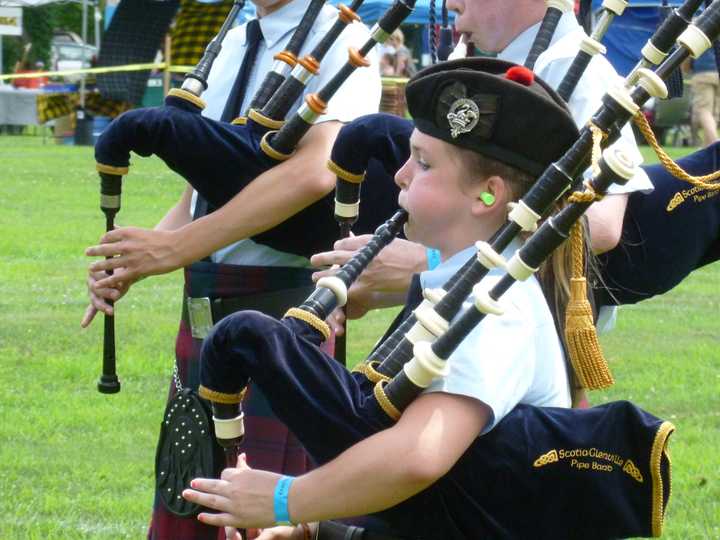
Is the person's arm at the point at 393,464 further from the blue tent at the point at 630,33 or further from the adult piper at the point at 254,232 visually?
the blue tent at the point at 630,33

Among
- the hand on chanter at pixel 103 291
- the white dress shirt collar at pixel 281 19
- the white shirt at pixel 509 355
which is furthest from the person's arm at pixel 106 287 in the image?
the white shirt at pixel 509 355

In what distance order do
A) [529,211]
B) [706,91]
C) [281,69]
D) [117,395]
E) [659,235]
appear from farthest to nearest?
[706,91] → [117,395] → [281,69] → [659,235] → [529,211]

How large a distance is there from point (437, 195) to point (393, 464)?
1.47ft

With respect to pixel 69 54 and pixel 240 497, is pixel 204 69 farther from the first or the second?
pixel 69 54

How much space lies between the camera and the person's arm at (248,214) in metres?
3.18

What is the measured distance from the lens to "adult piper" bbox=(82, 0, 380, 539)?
3195mm

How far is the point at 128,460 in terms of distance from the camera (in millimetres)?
5453

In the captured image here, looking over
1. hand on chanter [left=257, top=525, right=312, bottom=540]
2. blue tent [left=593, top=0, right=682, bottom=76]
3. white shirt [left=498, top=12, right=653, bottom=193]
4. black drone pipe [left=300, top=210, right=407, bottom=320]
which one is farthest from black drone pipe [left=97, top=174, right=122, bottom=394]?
blue tent [left=593, top=0, right=682, bottom=76]

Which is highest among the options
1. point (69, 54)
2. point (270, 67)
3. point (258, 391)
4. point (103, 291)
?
point (270, 67)

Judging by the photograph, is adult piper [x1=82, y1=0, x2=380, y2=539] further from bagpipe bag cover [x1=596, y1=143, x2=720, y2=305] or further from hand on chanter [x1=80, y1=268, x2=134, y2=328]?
bagpipe bag cover [x1=596, y1=143, x2=720, y2=305]

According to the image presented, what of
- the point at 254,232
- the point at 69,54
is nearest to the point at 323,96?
the point at 254,232

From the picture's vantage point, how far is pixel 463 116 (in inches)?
91.0

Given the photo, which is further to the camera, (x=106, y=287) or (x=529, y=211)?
(x=106, y=287)

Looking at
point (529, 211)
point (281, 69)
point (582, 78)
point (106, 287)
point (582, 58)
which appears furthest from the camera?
point (106, 287)
